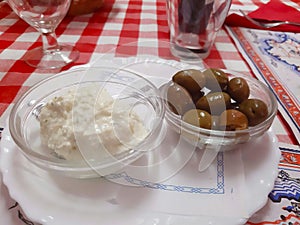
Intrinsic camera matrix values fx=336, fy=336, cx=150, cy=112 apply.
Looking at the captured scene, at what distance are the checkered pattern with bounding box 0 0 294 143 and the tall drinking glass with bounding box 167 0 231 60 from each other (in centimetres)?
3

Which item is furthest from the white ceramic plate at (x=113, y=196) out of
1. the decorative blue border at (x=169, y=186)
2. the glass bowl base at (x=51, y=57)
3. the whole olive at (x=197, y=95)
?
the glass bowl base at (x=51, y=57)

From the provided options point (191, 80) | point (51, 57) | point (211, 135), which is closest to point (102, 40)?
point (51, 57)

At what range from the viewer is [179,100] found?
0.47 metres

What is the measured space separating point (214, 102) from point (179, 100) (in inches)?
1.9

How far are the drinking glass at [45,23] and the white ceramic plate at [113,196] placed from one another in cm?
31

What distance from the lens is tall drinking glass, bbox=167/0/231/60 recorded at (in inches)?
28.1

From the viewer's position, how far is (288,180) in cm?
43

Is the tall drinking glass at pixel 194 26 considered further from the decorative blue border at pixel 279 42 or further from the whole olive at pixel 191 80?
the whole olive at pixel 191 80

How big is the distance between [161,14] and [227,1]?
0.30 meters

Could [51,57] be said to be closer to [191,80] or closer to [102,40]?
[102,40]

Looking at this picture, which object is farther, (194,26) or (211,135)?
(194,26)

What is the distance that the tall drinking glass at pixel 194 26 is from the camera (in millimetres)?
713

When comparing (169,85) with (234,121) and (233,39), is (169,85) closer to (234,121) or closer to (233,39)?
(234,121)

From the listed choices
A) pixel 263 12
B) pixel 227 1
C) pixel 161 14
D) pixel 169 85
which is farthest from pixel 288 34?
pixel 169 85
